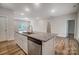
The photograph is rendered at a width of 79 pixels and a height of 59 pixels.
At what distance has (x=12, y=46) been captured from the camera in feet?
5.20

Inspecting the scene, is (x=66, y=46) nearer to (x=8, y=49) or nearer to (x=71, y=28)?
(x=71, y=28)

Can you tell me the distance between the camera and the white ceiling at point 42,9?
1.48 meters

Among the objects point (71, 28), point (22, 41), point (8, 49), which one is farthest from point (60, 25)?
point (8, 49)

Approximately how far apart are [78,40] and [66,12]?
57 cm

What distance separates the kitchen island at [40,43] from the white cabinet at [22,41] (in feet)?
0.18

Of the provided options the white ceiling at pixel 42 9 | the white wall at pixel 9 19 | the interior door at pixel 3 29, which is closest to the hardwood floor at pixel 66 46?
the white ceiling at pixel 42 9

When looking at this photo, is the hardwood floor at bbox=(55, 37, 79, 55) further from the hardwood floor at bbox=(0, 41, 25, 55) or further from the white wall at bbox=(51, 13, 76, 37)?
the hardwood floor at bbox=(0, 41, 25, 55)

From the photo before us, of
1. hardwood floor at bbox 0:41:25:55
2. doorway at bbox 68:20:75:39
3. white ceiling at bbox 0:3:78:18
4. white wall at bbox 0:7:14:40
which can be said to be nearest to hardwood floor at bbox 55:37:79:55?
doorway at bbox 68:20:75:39

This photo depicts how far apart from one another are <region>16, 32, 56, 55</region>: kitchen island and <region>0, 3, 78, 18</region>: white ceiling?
389 millimetres

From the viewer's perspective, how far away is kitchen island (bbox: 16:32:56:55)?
1464 millimetres

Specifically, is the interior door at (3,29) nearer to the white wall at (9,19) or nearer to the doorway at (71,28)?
the white wall at (9,19)

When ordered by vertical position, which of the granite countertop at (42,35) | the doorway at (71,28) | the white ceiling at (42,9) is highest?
the white ceiling at (42,9)

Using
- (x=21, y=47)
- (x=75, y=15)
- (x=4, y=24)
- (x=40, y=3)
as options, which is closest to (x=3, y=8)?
(x=4, y=24)
